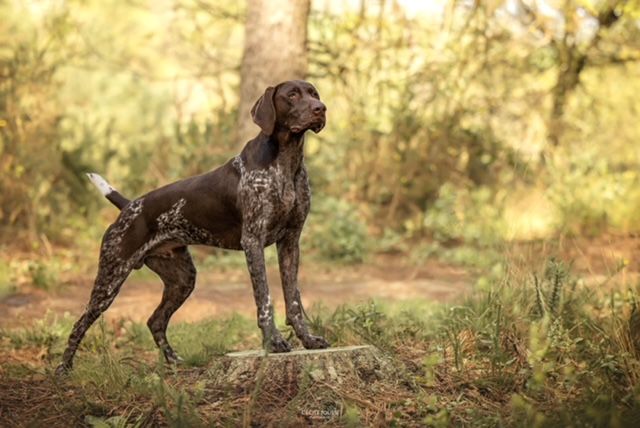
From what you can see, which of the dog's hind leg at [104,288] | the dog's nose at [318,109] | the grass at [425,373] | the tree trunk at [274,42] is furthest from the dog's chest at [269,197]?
the tree trunk at [274,42]

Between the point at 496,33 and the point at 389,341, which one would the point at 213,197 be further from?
the point at 496,33

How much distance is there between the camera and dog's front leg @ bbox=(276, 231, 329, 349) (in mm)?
5113

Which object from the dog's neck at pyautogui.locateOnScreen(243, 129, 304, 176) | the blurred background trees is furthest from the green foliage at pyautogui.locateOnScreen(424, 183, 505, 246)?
the dog's neck at pyautogui.locateOnScreen(243, 129, 304, 176)

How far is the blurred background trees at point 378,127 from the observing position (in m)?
11.3

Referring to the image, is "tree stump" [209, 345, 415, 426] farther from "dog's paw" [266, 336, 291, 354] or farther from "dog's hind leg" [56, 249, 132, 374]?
"dog's hind leg" [56, 249, 132, 374]

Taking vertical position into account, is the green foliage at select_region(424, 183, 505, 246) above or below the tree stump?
below

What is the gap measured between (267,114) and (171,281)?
1.51 metres

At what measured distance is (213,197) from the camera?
17.9ft

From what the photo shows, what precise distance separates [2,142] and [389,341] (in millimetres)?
7131

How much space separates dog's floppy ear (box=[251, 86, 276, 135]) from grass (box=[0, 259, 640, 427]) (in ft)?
4.45

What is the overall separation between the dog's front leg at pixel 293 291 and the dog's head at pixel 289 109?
0.65 metres

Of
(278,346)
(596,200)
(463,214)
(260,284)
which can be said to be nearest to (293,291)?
(260,284)

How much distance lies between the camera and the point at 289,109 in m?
5.06

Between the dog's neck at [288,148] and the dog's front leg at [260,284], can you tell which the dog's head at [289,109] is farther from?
the dog's front leg at [260,284]
